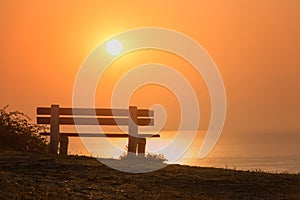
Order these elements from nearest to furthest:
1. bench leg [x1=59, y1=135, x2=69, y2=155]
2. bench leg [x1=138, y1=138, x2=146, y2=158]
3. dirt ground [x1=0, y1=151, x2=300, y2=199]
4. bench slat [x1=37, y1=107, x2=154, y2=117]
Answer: dirt ground [x1=0, y1=151, x2=300, y2=199] < bench leg [x1=138, y1=138, x2=146, y2=158] < bench leg [x1=59, y1=135, x2=69, y2=155] < bench slat [x1=37, y1=107, x2=154, y2=117]

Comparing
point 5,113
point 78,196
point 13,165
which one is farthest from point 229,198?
point 5,113

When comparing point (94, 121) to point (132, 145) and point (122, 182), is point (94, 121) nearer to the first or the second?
point (132, 145)

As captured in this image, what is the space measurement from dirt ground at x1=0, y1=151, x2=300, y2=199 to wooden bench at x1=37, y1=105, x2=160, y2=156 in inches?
128

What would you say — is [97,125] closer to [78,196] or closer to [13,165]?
[13,165]

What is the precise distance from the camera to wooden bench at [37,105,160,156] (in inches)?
893

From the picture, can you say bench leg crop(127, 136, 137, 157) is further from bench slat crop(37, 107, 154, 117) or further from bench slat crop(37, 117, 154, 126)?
bench slat crop(37, 107, 154, 117)

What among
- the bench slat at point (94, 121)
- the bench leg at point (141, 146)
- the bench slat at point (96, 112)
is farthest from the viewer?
the bench slat at point (96, 112)

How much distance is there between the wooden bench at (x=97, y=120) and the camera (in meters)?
22.7

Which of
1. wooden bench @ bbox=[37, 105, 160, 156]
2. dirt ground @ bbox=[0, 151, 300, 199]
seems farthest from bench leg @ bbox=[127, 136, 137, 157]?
dirt ground @ bbox=[0, 151, 300, 199]

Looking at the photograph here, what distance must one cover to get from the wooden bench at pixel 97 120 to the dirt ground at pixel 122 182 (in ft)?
10.7

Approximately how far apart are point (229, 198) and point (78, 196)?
137 inches

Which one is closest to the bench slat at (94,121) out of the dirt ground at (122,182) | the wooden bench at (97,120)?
the wooden bench at (97,120)

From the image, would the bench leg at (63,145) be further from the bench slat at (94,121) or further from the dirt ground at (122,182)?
the dirt ground at (122,182)

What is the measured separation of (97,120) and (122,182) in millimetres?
7790
